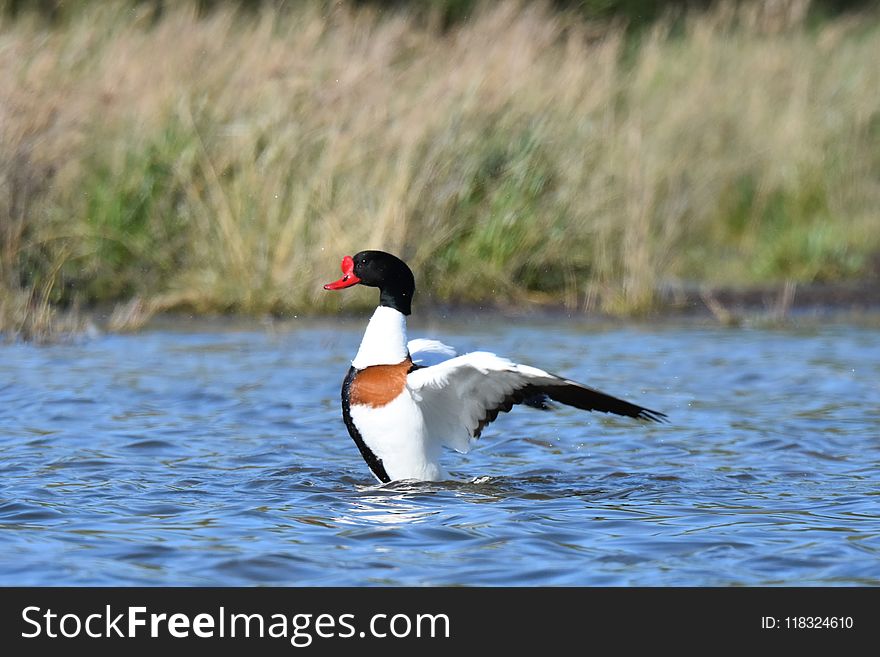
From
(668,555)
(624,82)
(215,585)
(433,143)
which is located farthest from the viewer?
(624,82)

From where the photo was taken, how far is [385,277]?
6461 millimetres

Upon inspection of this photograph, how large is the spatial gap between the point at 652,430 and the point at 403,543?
2536mm

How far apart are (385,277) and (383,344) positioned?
39cm

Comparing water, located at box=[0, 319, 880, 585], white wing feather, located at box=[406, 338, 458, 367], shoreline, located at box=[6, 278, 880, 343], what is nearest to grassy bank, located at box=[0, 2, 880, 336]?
shoreline, located at box=[6, 278, 880, 343]

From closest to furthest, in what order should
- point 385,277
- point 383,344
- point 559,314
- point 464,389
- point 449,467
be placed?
1. point 464,389
2. point 383,344
3. point 385,277
4. point 449,467
5. point 559,314

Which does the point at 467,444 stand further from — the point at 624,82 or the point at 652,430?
the point at 624,82

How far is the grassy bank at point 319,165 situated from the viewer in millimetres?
10414

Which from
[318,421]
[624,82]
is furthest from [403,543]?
[624,82]

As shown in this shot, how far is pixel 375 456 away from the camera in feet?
20.5

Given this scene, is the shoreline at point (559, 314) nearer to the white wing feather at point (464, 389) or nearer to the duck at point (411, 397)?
the duck at point (411, 397)

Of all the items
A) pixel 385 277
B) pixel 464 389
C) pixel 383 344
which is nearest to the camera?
pixel 464 389

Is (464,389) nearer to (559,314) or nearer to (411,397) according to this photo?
(411,397)

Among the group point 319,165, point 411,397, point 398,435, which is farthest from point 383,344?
point 319,165

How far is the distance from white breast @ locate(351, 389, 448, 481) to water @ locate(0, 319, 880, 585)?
0.08 m
